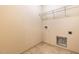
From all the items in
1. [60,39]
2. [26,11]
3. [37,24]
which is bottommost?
[60,39]

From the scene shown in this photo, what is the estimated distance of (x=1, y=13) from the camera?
6.34ft

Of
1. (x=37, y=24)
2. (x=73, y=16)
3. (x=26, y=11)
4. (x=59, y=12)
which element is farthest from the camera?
(x=37, y=24)

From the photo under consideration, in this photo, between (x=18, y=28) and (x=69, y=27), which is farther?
(x=69, y=27)

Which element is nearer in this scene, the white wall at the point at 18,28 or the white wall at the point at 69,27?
the white wall at the point at 18,28

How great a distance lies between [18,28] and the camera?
94.4 inches

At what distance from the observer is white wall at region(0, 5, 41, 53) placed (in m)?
2.01

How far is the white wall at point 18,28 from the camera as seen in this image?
2012 mm

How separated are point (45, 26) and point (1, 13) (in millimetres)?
1963

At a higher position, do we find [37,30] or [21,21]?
[21,21]

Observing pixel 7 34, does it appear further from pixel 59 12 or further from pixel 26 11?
pixel 59 12

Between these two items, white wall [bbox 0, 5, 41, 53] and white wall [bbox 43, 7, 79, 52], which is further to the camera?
white wall [bbox 43, 7, 79, 52]
